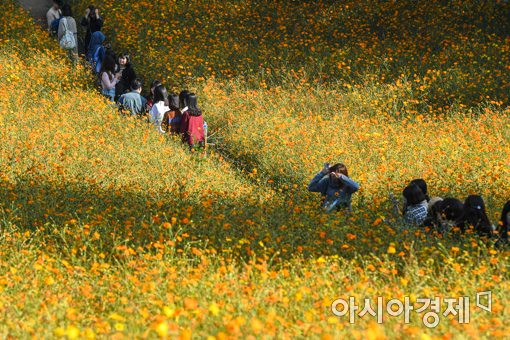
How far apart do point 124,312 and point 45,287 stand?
1.03 metres

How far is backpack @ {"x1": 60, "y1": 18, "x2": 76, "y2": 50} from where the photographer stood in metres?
17.6

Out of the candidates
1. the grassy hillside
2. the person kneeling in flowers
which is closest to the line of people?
the person kneeling in flowers

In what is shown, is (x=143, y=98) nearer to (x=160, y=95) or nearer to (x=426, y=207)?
(x=160, y=95)

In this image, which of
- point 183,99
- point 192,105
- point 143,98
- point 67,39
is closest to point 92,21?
point 67,39

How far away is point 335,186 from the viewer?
9.45m

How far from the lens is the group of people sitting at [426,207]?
7.79 m

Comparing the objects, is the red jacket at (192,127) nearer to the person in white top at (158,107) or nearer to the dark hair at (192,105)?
the dark hair at (192,105)

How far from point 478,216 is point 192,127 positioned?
250 inches

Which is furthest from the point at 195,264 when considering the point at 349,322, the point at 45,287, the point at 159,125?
the point at 159,125

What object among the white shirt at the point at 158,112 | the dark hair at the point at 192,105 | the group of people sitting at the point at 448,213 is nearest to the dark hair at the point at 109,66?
the white shirt at the point at 158,112

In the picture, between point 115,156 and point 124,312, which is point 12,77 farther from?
point 124,312

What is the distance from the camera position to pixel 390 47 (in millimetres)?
18453

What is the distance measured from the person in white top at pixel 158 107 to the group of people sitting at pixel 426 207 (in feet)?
16.4

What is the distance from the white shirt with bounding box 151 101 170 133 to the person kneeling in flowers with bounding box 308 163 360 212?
499cm
